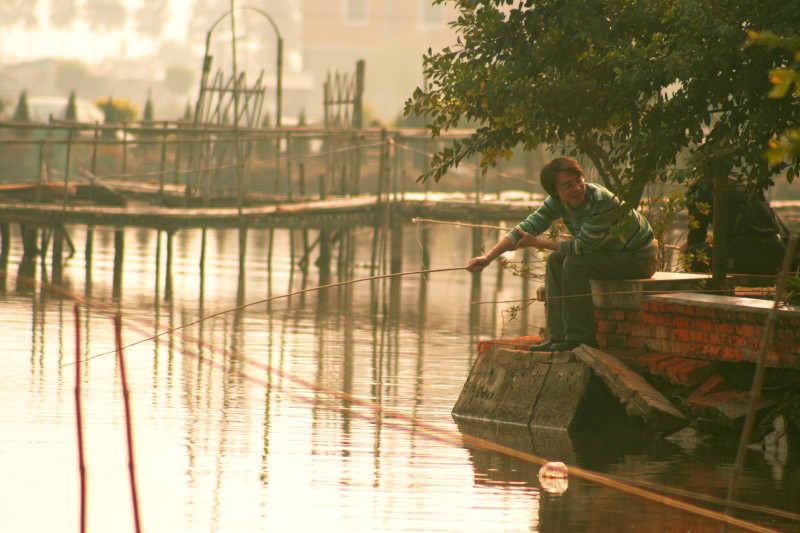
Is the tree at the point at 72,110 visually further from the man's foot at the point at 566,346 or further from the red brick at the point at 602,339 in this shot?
the man's foot at the point at 566,346

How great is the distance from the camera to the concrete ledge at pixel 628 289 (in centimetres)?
877

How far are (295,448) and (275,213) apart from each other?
14103mm

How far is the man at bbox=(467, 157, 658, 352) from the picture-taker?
838cm

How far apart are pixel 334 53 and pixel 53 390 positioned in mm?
95213

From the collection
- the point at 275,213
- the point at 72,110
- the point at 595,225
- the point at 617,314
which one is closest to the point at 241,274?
the point at 275,213

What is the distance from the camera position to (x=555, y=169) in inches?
328

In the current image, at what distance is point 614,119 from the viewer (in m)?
9.70

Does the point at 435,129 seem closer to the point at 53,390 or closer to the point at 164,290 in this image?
the point at 53,390

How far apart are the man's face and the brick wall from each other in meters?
0.82

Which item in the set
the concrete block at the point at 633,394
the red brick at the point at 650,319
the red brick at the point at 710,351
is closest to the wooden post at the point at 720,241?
the red brick at the point at 650,319

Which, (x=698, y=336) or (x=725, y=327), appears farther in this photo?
(x=698, y=336)

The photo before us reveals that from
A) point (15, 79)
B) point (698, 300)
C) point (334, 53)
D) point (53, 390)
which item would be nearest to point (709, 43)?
point (698, 300)

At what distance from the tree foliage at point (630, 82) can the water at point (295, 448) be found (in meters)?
1.39

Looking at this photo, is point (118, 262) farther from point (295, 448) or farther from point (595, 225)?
point (295, 448)
